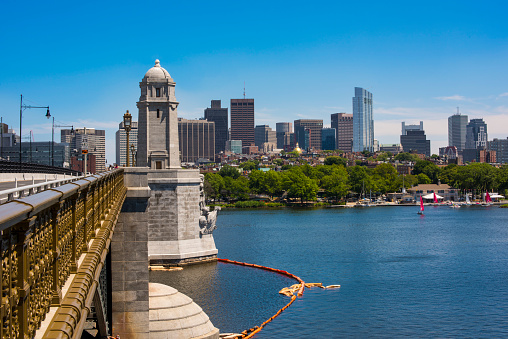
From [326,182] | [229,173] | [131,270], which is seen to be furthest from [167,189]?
[229,173]

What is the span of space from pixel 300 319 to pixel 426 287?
1314 centimetres

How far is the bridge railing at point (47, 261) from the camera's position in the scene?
4879 millimetres

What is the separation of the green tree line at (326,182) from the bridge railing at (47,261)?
134619mm

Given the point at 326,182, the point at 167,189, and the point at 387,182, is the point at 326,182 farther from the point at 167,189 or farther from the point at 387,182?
the point at 167,189

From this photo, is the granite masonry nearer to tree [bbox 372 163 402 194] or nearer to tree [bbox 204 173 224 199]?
tree [bbox 204 173 224 199]

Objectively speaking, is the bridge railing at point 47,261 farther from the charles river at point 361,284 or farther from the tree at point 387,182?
the tree at point 387,182

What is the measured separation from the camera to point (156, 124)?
159 ft

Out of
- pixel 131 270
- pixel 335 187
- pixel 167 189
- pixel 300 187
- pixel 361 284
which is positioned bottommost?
pixel 361 284

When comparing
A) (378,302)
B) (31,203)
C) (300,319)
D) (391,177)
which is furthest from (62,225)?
(391,177)

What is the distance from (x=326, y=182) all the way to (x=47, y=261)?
15233 cm

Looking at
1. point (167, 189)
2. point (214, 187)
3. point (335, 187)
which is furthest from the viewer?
point (335, 187)

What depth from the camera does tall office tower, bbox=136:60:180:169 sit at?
158 ft

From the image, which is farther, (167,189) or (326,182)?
(326,182)

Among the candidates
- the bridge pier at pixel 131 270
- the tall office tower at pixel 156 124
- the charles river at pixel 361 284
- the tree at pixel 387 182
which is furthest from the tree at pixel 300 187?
the bridge pier at pixel 131 270
